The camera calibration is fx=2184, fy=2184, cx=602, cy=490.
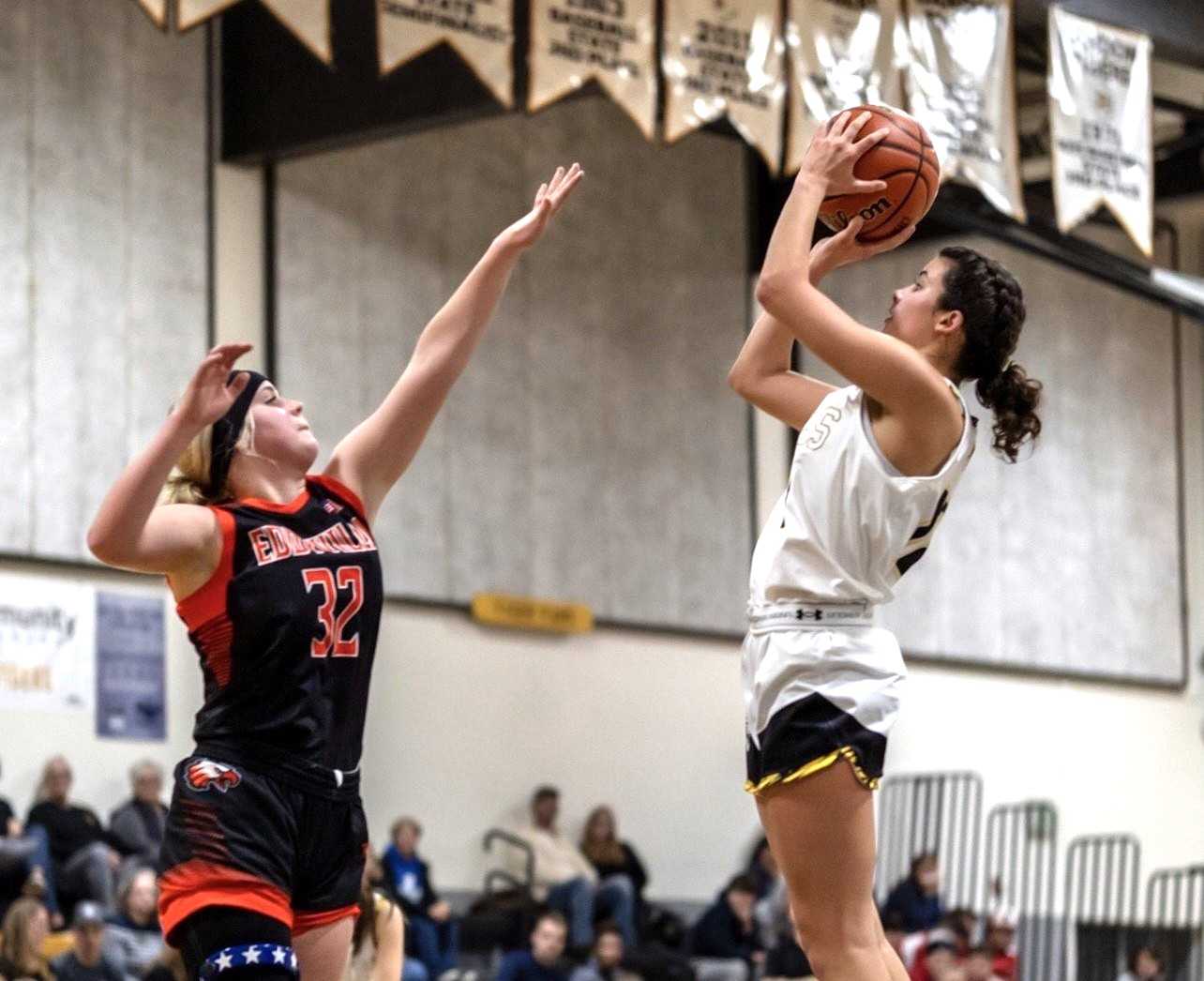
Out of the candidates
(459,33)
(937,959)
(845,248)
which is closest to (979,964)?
(937,959)

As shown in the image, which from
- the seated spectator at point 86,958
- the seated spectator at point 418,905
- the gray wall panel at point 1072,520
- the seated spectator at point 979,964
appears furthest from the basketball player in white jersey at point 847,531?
the gray wall panel at point 1072,520

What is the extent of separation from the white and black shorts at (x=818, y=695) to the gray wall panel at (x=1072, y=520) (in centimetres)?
1417

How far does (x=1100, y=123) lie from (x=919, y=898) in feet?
19.0

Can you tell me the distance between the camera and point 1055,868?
1989cm

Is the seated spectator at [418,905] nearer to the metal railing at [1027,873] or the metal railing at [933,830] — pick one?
the metal railing at [933,830]

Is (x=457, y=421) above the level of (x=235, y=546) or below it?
above

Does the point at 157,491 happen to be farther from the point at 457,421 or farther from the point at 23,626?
the point at 457,421

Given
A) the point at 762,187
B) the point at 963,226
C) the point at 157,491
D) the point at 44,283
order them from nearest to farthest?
the point at 157,491
the point at 44,283
the point at 963,226
the point at 762,187

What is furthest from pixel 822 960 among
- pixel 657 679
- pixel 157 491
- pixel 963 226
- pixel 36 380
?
pixel 657 679

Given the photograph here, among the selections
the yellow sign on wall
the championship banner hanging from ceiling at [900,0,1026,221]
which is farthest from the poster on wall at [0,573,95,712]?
the championship banner hanging from ceiling at [900,0,1026,221]

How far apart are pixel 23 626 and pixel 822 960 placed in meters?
9.46

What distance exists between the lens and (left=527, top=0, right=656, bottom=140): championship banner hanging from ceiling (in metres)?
12.0

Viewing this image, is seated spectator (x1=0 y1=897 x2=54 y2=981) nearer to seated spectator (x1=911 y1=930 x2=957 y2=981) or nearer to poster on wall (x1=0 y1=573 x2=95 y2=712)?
poster on wall (x1=0 y1=573 x2=95 y2=712)

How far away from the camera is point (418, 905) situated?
542 inches
